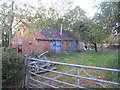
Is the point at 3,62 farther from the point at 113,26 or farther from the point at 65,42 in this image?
the point at 65,42

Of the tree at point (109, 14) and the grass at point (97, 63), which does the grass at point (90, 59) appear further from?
the tree at point (109, 14)

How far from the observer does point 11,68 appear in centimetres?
268

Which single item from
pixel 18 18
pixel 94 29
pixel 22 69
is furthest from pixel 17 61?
pixel 94 29

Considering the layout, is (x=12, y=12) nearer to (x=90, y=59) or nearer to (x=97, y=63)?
(x=97, y=63)

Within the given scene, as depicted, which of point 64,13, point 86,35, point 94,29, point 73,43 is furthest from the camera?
point 64,13

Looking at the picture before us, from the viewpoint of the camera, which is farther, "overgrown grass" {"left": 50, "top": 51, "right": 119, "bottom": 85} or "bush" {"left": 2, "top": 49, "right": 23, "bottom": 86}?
"overgrown grass" {"left": 50, "top": 51, "right": 119, "bottom": 85}

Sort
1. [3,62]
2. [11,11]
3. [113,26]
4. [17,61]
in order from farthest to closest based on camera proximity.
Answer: [113,26], [11,11], [17,61], [3,62]

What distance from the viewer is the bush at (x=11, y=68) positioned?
259 cm

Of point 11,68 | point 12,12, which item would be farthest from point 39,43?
point 11,68

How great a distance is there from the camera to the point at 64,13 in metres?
19.5

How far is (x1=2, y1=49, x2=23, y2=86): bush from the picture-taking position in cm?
259

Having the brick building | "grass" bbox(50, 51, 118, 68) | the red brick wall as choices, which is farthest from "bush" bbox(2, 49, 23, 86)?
the red brick wall

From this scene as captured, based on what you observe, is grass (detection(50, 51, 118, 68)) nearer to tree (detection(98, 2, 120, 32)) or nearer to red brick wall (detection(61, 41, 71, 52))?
tree (detection(98, 2, 120, 32))

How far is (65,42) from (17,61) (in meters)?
13.1
